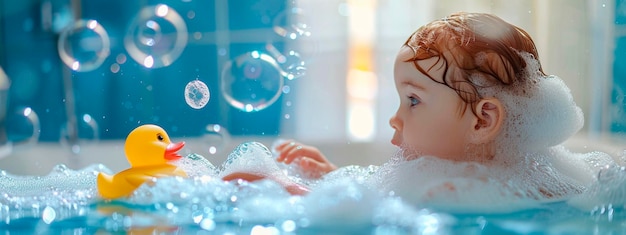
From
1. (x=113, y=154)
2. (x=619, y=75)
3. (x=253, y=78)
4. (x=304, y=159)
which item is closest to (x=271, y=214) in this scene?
(x=304, y=159)

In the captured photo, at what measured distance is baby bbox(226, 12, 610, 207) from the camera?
4.17ft

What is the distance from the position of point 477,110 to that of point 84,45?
2.11m

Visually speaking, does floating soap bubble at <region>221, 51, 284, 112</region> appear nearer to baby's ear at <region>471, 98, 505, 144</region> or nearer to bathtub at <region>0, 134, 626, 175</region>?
bathtub at <region>0, 134, 626, 175</region>

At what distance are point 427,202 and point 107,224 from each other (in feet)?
1.53

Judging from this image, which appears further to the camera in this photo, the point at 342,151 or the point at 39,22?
the point at 39,22

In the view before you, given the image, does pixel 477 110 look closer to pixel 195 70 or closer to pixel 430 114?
pixel 430 114

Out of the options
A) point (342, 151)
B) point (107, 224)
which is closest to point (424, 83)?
point (107, 224)

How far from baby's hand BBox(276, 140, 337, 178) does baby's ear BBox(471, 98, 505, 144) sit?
441 mm

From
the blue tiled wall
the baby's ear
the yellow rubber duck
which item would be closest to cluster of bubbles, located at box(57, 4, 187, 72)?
the yellow rubber duck

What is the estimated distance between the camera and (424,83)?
130 centimetres

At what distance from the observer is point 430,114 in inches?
51.5

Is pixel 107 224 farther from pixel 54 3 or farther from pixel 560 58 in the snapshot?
pixel 54 3

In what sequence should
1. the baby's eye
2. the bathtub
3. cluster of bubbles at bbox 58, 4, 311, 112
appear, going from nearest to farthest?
the baby's eye → cluster of bubbles at bbox 58, 4, 311, 112 → the bathtub

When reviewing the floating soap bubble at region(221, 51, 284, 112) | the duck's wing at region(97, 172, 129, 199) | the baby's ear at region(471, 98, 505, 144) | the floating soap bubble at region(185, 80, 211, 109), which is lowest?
the duck's wing at region(97, 172, 129, 199)
